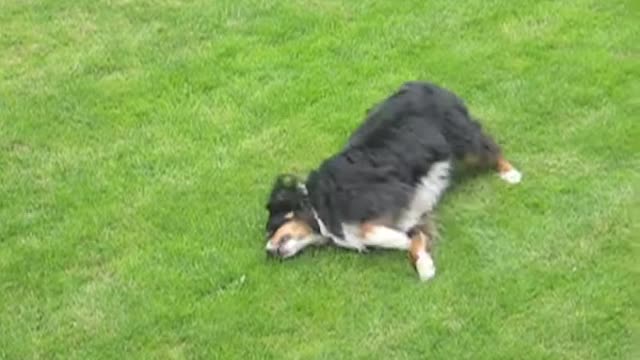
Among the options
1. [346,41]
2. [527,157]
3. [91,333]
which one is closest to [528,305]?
[527,157]

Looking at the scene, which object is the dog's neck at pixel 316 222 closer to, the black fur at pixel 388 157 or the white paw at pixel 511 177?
the black fur at pixel 388 157

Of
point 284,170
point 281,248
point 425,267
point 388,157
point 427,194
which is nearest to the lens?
point 425,267

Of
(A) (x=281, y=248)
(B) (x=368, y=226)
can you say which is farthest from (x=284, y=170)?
(B) (x=368, y=226)

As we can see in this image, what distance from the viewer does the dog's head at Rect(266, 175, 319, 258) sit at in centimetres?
607

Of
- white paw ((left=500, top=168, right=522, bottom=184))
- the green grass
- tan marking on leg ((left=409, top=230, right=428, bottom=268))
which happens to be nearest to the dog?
tan marking on leg ((left=409, top=230, right=428, bottom=268))

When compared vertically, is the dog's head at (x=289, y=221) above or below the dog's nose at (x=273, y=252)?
above

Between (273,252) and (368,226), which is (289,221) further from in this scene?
(368,226)

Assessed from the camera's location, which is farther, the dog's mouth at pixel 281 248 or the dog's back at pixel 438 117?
the dog's back at pixel 438 117

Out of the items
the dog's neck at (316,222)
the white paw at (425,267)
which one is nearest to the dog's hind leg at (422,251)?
the white paw at (425,267)

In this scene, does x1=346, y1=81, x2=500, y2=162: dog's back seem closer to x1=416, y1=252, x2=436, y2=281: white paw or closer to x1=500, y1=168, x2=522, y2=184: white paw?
x1=500, y1=168, x2=522, y2=184: white paw

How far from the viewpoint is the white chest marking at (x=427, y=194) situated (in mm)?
6150

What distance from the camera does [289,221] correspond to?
20.1 ft

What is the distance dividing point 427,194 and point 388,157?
12.8 inches

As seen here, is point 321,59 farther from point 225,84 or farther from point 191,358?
point 191,358
